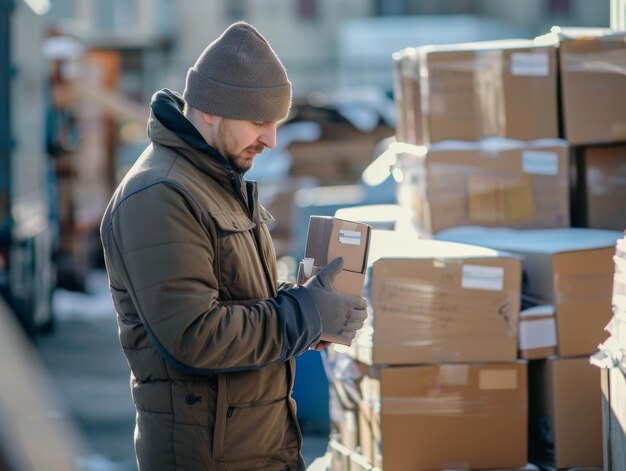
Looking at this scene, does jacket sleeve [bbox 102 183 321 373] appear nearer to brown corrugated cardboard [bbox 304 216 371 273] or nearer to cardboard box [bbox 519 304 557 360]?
brown corrugated cardboard [bbox 304 216 371 273]

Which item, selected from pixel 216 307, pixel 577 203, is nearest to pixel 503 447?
pixel 577 203

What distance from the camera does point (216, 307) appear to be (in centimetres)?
249

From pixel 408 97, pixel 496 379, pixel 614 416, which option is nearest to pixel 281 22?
pixel 408 97

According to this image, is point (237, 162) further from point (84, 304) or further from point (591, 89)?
point (84, 304)

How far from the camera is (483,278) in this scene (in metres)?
3.85

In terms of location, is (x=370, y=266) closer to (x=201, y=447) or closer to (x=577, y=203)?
(x=577, y=203)

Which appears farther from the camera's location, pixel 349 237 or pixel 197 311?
pixel 349 237

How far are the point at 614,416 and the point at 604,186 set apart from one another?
1.43m

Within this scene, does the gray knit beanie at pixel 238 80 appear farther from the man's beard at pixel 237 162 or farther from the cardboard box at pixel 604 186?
the cardboard box at pixel 604 186

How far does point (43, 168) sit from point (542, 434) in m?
6.40

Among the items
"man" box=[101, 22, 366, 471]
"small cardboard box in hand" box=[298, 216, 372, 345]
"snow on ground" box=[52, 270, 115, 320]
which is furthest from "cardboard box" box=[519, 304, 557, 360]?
"snow on ground" box=[52, 270, 115, 320]

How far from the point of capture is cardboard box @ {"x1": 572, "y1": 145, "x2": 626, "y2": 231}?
4301mm

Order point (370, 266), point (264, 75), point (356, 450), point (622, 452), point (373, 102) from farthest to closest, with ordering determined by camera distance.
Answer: point (373, 102) < point (356, 450) < point (370, 266) < point (622, 452) < point (264, 75)

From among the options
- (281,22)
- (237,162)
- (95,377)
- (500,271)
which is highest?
(281,22)
